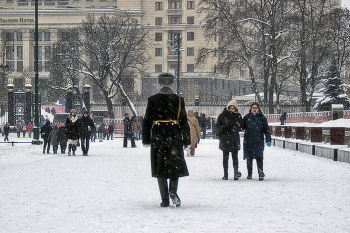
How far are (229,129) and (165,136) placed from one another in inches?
171

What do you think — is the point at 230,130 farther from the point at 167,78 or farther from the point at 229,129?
the point at 167,78

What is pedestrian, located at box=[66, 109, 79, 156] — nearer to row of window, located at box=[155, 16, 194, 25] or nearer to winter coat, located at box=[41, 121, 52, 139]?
winter coat, located at box=[41, 121, 52, 139]

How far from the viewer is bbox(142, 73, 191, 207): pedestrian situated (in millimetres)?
7816

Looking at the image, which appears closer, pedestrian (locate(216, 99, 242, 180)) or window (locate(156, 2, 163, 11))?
pedestrian (locate(216, 99, 242, 180))

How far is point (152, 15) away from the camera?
93062 mm

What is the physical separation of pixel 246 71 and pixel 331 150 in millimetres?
88499

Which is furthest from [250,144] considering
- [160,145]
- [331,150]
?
[331,150]

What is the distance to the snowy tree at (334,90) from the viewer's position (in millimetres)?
45281

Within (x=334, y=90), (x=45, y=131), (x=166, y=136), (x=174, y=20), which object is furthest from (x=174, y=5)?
(x=166, y=136)

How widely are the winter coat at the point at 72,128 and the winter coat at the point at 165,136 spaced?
13.4m

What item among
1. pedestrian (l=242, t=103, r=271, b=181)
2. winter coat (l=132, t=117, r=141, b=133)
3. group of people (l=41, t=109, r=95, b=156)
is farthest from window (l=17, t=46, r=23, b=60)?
pedestrian (l=242, t=103, r=271, b=181)

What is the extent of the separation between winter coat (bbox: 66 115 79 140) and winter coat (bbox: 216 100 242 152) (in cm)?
988

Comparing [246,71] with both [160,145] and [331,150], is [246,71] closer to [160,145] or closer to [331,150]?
[331,150]

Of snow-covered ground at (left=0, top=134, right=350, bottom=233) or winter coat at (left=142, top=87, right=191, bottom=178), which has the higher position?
winter coat at (left=142, top=87, right=191, bottom=178)
